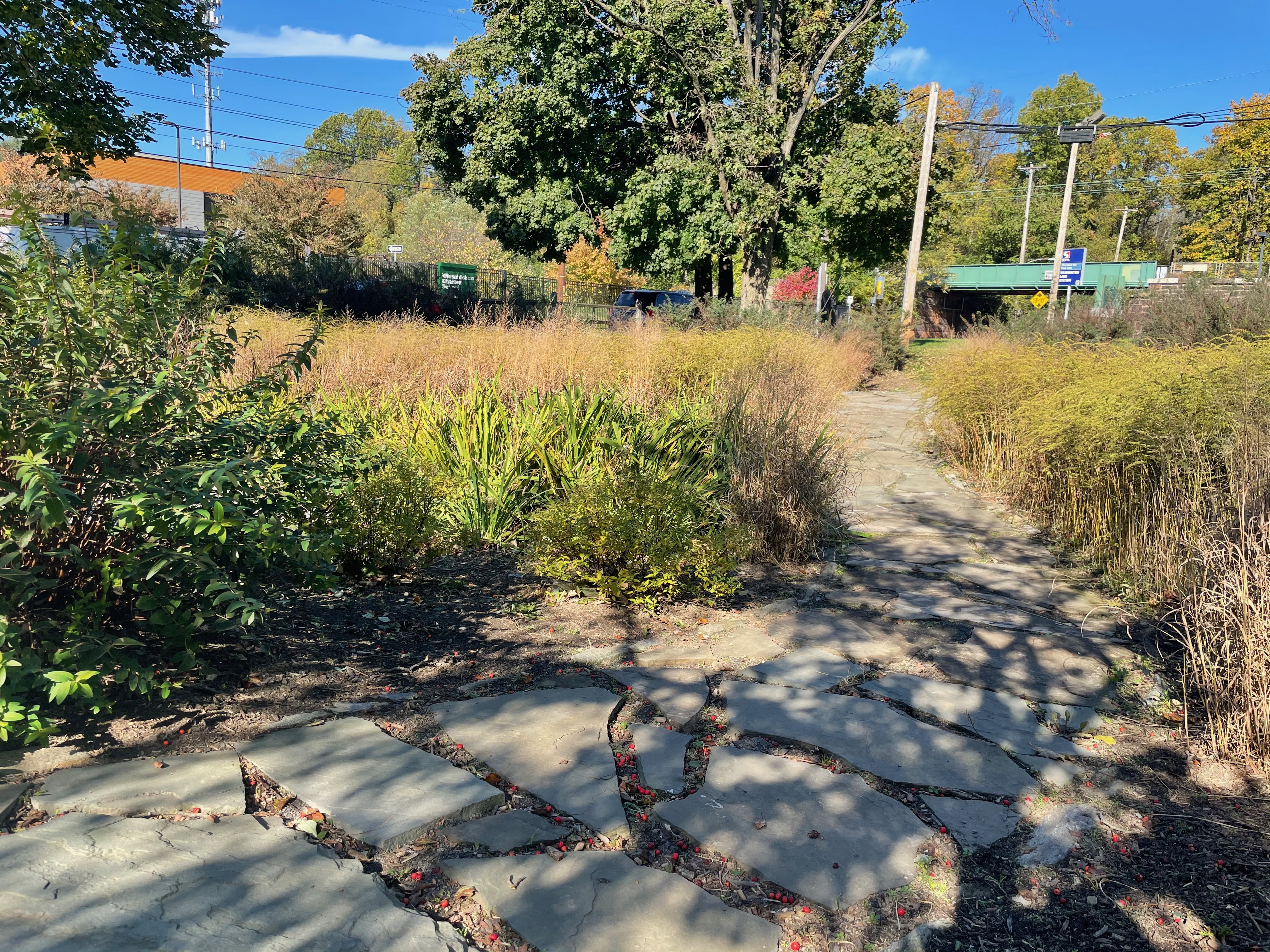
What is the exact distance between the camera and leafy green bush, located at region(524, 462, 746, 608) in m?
3.81

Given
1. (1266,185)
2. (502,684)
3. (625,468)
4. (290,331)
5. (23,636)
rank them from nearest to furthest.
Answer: (23,636), (502,684), (625,468), (290,331), (1266,185)

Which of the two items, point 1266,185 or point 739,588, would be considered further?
point 1266,185

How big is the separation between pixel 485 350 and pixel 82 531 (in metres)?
5.12

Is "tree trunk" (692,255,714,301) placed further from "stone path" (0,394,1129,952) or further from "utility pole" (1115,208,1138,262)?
"utility pole" (1115,208,1138,262)

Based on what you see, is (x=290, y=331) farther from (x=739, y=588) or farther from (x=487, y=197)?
(x=487, y=197)

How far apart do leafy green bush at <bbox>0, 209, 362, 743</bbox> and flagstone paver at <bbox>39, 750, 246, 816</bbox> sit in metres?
0.17

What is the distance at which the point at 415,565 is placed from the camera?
13.9 ft

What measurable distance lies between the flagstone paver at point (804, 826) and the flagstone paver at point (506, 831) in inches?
12.9

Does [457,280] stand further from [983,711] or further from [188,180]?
[188,180]

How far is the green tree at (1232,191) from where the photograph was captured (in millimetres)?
48750

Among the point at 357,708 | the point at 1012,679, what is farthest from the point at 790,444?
the point at 357,708

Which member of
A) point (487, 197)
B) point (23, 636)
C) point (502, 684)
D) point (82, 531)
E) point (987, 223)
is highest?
point (987, 223)

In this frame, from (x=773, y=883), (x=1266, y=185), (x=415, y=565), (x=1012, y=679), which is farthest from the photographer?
(x=1266, y=185)

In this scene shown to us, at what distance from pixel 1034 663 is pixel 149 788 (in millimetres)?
3249
